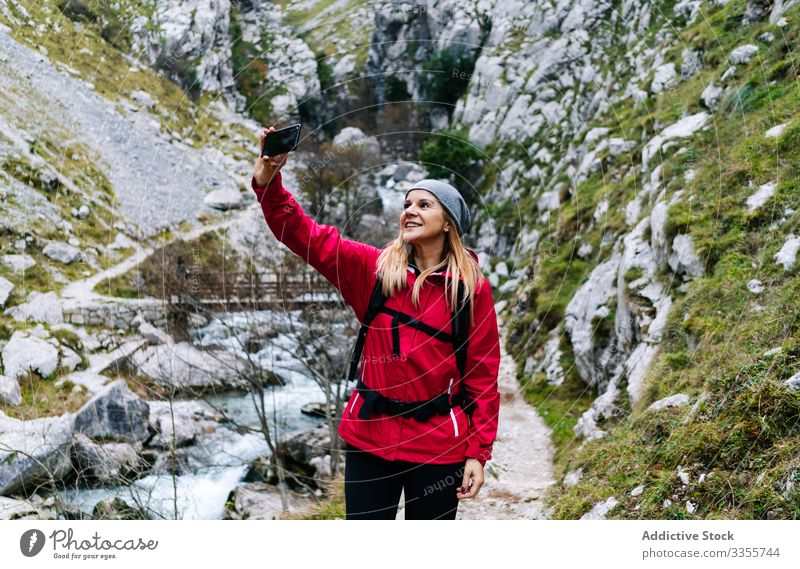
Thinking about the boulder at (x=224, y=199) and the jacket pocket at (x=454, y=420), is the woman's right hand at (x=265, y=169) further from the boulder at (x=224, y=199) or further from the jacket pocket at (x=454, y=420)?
the boulder at (x=224, y=199)

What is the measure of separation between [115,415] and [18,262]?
249 centimetres

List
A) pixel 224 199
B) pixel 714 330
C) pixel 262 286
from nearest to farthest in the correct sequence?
pixel 714 330, pixel 262 286, pixel 224 199

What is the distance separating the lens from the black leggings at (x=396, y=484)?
6.37 feet

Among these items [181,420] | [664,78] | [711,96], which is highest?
[664,78]

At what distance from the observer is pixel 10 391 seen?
17.9ft

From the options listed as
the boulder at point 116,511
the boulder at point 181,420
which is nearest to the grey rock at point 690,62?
the boulder at point 116,511

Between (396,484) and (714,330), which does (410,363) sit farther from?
(714,330)

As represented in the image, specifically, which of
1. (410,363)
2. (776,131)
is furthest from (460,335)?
(776,131)

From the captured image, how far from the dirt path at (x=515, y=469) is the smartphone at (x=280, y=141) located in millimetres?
2793

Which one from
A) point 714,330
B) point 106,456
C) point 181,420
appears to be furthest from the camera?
point 181,420

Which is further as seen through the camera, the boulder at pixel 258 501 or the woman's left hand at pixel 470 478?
the boulder at pixel 258 501

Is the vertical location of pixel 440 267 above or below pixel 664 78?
below

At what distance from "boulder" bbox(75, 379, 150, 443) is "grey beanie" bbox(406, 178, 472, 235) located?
598cm

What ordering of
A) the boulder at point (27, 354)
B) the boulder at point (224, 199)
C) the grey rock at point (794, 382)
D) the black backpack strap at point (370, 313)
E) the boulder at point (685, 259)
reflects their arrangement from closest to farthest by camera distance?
1. the black backpack strap at point (370, 313)
2. the grey rock at point (794, 382)
3. the boulder at point (685, 259)
4. the boulder at point (27, 354)
5. the boulder at point (224, 199)
